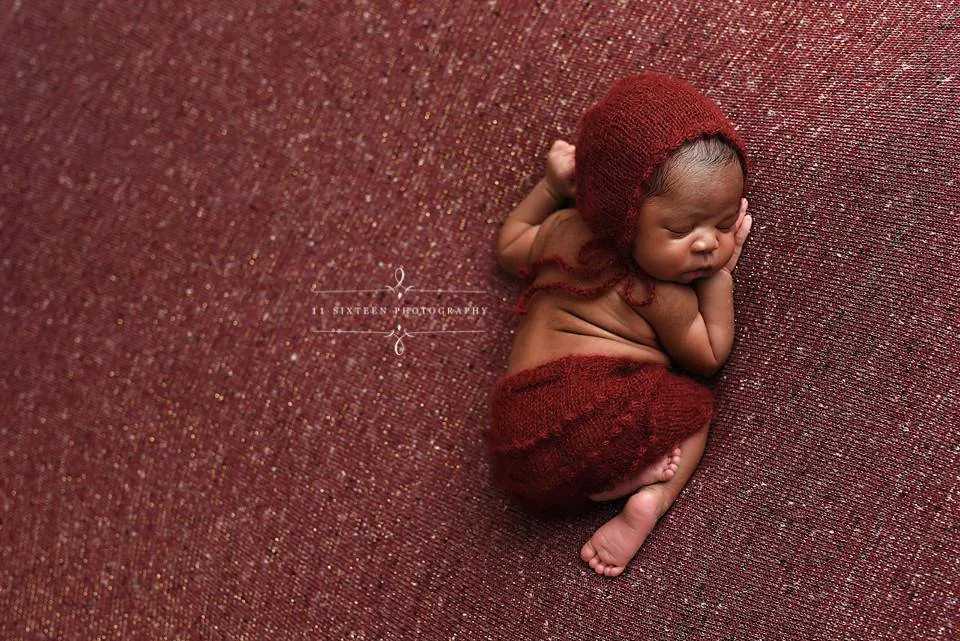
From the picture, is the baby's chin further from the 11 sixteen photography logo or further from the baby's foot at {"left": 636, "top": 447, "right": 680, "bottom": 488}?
the 11 sixteen photography logo

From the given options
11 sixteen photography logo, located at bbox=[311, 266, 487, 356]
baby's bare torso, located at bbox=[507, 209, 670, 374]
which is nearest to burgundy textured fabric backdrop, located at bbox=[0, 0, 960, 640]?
11 sixteen photography logo, located at bbox=[311, 266, 487, 356]

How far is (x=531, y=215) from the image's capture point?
43.1 inches

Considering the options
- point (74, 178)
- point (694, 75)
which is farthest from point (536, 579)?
point (74, 178)

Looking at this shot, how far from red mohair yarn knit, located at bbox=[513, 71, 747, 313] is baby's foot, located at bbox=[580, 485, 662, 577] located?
218 millimetres

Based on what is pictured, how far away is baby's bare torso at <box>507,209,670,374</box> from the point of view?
3.23 ft

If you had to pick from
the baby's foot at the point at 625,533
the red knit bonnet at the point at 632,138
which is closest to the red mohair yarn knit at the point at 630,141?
the red knit bonnet at the point at 632,138

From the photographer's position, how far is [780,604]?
2.93ft

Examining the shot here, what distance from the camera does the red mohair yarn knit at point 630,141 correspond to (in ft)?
2.82

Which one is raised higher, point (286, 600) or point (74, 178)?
point (74, 178)

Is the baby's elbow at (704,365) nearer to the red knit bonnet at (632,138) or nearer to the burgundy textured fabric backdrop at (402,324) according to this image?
the burgundy textured fabric backdrop at (402,324)

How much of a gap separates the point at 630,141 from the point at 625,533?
427 mm

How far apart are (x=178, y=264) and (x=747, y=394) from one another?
2.63ft

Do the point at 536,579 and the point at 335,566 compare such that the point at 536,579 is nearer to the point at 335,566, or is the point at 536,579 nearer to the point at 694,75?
the point at 335,566

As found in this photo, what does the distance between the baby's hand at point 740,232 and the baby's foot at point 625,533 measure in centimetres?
28
